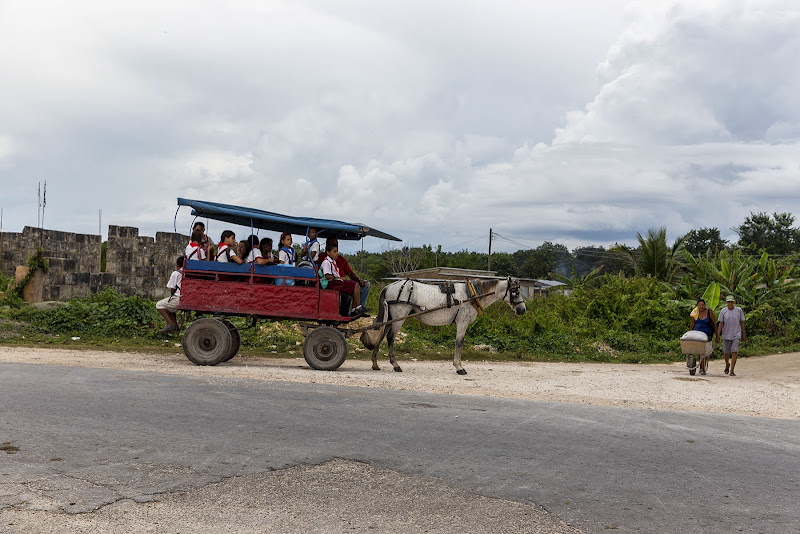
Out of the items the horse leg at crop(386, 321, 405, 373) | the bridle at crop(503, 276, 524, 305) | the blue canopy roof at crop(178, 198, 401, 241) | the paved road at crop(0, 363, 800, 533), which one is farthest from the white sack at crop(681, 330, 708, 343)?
the blue canopy roof at crop(178, 198, 401, 241)

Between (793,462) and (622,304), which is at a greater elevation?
(622,304)

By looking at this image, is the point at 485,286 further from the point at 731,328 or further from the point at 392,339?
the point at 731,328

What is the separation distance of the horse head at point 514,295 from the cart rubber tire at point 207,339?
17.6ft

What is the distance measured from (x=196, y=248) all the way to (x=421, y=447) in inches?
299

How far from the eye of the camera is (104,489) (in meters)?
5.32

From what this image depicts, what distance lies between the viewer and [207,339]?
514 inches

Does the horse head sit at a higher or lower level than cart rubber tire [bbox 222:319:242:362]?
higher

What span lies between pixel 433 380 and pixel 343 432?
4.99 meters

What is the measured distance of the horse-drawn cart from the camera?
41.3 ft

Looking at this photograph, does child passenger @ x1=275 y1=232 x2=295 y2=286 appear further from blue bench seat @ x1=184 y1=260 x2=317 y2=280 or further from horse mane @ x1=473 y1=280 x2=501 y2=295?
horse mane @ x1=473 y1=280 x2=501 y2=295

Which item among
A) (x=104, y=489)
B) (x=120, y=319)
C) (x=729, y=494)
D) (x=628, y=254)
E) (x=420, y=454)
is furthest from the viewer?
(x=628, y=254)

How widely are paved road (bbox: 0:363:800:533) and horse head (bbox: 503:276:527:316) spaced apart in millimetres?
4466

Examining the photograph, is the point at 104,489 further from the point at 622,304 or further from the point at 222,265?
the point at 622,304

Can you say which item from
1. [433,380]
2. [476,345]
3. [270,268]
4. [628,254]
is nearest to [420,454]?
[433,380]
